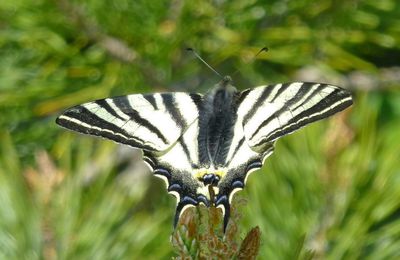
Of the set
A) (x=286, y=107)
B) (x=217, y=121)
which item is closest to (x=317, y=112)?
(x=286, y=107)

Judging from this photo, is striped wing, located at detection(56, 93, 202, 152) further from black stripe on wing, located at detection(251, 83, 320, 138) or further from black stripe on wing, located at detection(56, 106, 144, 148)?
black stripe on wing, located at detection(251, 83, 320, 138)

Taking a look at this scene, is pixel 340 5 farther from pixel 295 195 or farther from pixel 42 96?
pixel 42 96

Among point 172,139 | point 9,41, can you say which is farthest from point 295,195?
point 9,41

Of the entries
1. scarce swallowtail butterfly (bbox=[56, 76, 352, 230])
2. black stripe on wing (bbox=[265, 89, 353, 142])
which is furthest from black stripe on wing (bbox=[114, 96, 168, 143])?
black stripe on wing (bbox=[265, 89, 353, 142])

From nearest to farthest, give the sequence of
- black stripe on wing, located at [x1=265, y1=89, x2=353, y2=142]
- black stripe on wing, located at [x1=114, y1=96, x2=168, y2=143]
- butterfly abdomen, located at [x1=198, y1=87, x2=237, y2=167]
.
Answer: black stripe on wing, located at [x1=265, y1=89, x2=353, y2=142] < black stripe on wing, located at [x1=114, y1=96, x2=168, y2=143] < butterfly abdomen, located at [x1=198, y1=87, x2=237, y2=167]

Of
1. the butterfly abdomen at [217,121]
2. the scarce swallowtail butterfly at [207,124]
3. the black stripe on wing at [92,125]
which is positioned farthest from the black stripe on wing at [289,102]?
the black stripe on wing at [92,125]

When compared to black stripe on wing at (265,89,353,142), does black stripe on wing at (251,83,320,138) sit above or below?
above

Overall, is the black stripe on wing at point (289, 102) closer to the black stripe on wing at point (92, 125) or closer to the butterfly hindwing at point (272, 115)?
the butterfly hindwing at point (272, 115)
